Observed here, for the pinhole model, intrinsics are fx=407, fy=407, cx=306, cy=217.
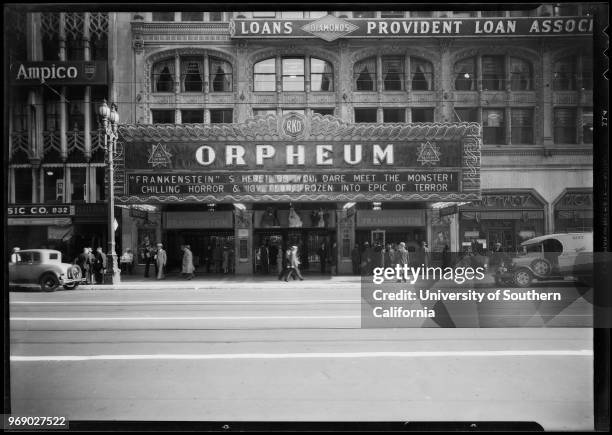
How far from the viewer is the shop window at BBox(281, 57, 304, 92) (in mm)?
4570

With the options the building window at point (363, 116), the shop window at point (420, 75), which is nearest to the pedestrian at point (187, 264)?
the building window at point (363, 116)

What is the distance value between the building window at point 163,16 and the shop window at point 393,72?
71.8 inches

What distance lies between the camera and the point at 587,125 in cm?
239

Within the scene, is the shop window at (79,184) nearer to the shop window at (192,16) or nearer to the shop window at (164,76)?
the shop window at (164,76)

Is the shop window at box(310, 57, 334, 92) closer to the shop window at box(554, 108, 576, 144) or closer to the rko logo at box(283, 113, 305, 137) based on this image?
the rko logo at box(283, 113, 305, 137)

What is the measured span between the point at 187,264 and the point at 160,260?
26 cm

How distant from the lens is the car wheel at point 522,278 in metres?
→ 2.76

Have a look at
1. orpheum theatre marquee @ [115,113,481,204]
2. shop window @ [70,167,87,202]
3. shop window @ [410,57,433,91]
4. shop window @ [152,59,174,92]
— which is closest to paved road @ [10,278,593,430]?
orpheum theatre marquee @ [115,113,481,204]

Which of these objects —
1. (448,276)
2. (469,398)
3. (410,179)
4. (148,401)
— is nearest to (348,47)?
(410,179)

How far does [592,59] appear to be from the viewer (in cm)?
237

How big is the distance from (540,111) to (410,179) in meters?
1.23

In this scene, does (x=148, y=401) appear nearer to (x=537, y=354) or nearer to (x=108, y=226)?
(x=108, y=226)

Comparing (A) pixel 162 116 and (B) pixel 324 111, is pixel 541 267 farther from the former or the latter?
(A) pixel 162 116

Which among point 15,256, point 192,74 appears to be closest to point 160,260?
point 15,256
